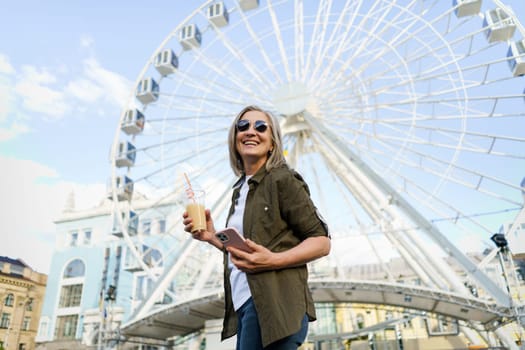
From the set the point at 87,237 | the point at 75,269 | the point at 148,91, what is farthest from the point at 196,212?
Result: the point at 87,237

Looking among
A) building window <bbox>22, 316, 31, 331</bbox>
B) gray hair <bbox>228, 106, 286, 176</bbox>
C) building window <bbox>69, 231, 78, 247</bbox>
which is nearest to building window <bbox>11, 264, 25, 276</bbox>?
building window <bbox>22, 316, 31, 331</bbox>

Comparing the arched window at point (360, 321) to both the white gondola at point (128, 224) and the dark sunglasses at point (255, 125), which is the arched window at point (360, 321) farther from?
the dark sunglasses at point (255, 125)

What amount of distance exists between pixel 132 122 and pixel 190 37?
4.05m

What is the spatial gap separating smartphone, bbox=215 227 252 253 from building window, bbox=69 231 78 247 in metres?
43.2

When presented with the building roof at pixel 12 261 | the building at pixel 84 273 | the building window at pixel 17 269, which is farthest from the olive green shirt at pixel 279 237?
the building window at pixel 17 269

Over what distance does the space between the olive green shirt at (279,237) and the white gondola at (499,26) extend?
14696mm

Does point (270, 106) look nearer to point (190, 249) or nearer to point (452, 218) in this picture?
point (190, 249)

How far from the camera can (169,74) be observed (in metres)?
18.5

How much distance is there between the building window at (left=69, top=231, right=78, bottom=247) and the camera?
41.2m

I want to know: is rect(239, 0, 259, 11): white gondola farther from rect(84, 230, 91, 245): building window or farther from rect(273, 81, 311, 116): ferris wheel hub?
rect(84, 230, 91, 245): building window

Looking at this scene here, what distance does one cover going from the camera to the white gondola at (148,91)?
59.2 feet

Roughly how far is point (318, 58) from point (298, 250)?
15518 mm

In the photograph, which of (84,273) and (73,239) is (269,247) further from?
(73,239)

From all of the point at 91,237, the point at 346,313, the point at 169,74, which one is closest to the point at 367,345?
the point at 346,313
